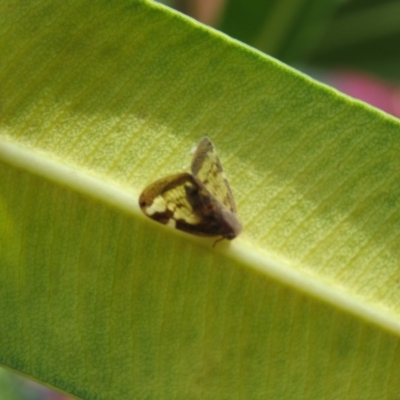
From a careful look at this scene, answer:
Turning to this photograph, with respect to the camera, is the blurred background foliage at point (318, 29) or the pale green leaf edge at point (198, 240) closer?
the pale green leaf edge at point (198, 240)

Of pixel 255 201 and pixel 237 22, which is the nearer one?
pixel 255 201

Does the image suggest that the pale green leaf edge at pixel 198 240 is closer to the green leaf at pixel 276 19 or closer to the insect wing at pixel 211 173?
the insect wing at pixel 211 173

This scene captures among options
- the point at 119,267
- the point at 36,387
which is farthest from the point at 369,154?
the point at 36,387

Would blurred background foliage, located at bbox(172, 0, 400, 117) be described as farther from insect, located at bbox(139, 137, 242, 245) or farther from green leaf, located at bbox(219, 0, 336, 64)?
insect, located at bbox(139, 137, 242, 245)

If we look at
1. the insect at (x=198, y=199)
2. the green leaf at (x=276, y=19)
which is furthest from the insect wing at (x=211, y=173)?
the green leaf at (x=276, y=19)

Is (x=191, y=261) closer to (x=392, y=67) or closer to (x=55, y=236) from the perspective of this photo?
(x=55, y=236)

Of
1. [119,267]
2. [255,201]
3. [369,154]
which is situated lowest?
[119,267]

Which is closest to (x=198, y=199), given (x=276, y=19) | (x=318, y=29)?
(x=276, y=19)
